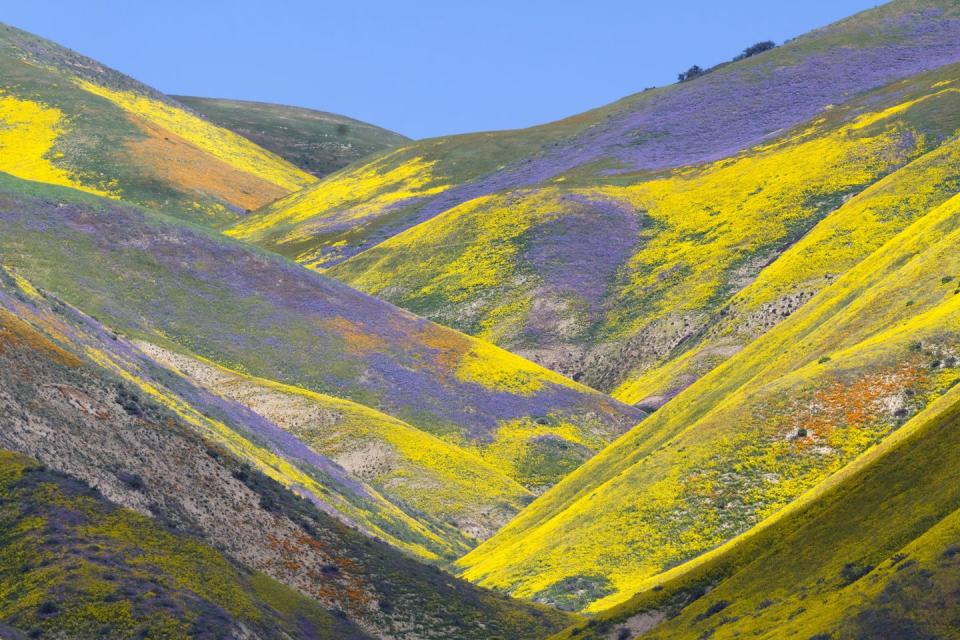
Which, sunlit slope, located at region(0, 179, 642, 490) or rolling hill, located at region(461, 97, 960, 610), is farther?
sunlit slope, located at region(0, 179, 642, 490)

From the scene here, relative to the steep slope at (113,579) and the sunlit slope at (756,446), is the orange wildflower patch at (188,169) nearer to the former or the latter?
the sunlit slope at (756,446)

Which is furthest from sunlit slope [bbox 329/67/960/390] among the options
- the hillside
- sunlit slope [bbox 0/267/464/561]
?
sunlit slope [bbox 0/267/464/561]

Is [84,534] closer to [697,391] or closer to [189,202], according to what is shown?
[697,391]

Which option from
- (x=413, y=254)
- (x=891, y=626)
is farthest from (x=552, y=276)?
(x=891, y=626)

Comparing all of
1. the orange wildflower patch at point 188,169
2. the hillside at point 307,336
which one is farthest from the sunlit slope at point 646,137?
the hillside at point 307,336

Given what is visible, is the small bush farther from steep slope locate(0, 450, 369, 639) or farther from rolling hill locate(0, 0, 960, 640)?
steep slope locate(0, 450, 369, 639)

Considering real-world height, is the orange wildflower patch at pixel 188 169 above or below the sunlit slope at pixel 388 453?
above

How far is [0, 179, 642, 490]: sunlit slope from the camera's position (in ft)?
295

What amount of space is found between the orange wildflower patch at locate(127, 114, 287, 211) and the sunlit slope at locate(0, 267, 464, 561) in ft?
368

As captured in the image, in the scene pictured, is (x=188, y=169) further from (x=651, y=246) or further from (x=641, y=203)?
(x=651, y=246)

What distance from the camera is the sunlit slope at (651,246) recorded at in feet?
345

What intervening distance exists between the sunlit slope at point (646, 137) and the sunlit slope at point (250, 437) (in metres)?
70.3

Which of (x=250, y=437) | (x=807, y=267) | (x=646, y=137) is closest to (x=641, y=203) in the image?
(x=646, y=137)

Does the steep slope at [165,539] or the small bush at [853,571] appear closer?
the small bush at [853,571]
